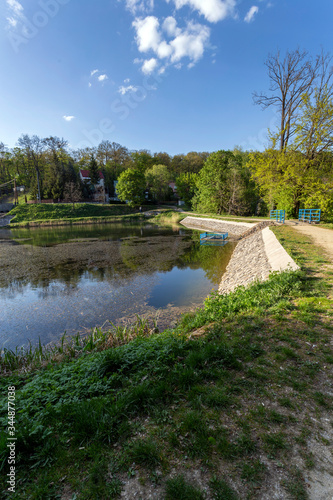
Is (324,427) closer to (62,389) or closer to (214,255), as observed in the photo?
(62,389)

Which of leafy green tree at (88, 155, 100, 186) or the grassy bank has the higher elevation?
leafy green tree at (88, 155, 100, 186)

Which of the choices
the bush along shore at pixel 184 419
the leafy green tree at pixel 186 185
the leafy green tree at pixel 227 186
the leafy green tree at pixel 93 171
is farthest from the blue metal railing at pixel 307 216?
the leafy green tree at pixel 93 171

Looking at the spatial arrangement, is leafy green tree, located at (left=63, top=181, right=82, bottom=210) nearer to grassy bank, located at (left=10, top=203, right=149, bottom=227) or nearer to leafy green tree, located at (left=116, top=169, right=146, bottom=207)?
grassy bank, located at (left=10, top=203, right=149, bottom=227)

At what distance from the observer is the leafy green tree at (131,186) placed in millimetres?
56925

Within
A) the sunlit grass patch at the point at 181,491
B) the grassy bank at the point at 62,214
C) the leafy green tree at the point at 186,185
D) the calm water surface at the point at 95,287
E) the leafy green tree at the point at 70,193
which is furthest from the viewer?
the leafy green tree at the point at 186,185

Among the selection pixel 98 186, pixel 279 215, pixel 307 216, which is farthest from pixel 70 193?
pixel 307 216

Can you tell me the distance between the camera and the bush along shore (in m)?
2.25

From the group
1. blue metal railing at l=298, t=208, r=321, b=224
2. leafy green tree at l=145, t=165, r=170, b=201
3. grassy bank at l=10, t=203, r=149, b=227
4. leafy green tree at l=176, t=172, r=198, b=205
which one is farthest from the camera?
leafy green tree at l=145, t=165, r=170, b=201

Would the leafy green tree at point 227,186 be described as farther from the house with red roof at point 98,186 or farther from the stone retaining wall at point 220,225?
the house with red roof at point 98,186

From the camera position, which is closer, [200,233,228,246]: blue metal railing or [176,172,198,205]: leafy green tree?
[200,233,228,246]: blue metal railing

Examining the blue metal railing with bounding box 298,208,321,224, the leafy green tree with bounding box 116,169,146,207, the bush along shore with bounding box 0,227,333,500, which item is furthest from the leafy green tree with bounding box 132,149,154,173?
the bush along shore with bounding box 0,227,333,500

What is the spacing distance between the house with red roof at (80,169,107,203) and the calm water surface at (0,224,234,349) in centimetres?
4791

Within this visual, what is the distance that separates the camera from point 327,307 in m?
5.46

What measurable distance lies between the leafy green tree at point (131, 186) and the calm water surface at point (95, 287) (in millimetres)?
39504
